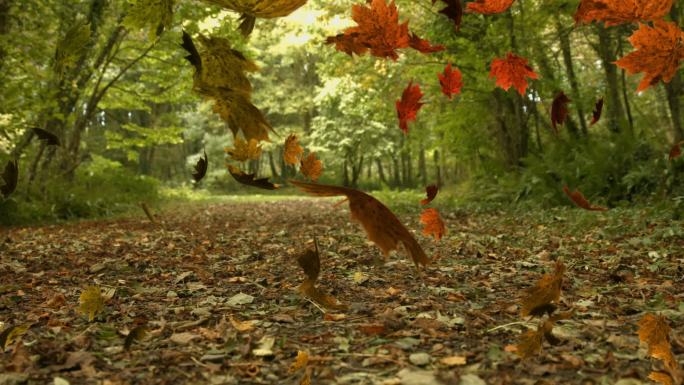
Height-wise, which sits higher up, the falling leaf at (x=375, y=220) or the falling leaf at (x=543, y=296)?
the falling leaf at (x=375, y=220)

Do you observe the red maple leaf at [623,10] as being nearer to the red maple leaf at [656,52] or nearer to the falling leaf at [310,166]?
the red maple leaf at [656,52]

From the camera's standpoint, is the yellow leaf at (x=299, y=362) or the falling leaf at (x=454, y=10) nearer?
the falling leaf at (x=454, y=10)

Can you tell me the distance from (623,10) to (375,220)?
122cm

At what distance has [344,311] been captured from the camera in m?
2.56

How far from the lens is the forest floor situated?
1.83 m

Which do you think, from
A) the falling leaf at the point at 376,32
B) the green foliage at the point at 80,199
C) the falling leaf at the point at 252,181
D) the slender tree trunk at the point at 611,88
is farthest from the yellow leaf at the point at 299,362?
the slender tree trunk at the point at 611,88

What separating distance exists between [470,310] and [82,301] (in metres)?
1.97

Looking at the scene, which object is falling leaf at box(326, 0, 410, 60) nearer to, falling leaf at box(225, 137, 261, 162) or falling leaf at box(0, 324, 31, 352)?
falling leaf at box(225, 137, 261, 162)

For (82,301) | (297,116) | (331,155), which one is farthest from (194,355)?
(297,116)

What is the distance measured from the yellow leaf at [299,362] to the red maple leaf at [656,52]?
61.3 inches

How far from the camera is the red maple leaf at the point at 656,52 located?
1757mm

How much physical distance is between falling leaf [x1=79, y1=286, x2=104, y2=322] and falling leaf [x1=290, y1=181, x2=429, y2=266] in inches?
73.0

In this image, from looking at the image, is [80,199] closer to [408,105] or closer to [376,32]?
[408,105]

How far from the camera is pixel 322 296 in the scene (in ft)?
8.28
